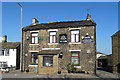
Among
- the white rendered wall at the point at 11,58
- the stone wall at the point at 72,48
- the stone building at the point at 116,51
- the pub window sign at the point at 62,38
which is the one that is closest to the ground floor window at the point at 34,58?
the stone wall at the point at 72,48

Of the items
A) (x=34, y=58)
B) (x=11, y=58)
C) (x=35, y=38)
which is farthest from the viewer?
(x=11, y=58)

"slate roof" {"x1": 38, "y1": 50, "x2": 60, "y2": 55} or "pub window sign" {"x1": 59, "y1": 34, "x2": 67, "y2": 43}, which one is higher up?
"pub window sign" {"x1": 59, "y1": 34, "x2": 67, "y2": 43}

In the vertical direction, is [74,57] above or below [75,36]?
below

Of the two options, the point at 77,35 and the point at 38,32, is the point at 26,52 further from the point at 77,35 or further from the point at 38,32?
the point at 77,35

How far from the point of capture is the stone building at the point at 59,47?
48.9 feet


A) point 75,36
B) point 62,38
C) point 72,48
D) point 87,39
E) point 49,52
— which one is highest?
point 75,36

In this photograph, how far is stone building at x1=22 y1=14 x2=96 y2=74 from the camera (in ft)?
48.9

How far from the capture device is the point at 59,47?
1586 cm

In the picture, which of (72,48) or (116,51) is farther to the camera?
(72,48)

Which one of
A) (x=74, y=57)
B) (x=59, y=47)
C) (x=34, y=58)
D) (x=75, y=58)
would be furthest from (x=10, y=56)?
(x=75, y=58)

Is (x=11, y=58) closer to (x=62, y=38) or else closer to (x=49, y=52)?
(x=49, y=52)

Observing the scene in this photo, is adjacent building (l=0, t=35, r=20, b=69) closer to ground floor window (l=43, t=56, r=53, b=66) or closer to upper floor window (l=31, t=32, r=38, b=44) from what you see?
upper floor window (l=31, t=32, r=38, b=44)

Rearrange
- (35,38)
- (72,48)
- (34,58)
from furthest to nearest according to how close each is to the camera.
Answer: (35,38), (34,58), (72,48)

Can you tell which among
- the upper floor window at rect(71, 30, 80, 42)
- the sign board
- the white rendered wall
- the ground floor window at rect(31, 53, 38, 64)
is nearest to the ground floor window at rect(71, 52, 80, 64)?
the upper floor window at rect(71, 30, 80, 42)
